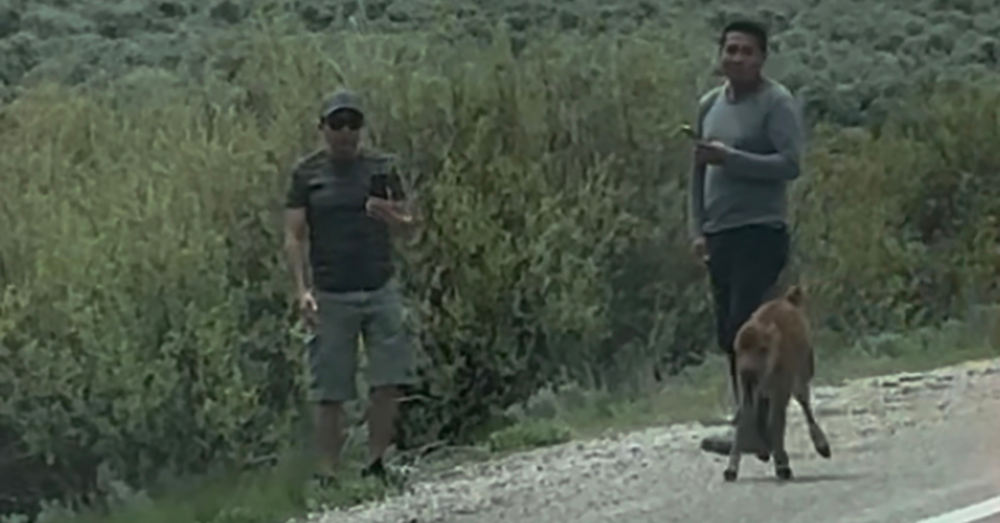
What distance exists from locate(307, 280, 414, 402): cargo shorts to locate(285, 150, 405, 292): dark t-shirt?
0.21 ft

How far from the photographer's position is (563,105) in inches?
846

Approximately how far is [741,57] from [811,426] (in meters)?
1.59

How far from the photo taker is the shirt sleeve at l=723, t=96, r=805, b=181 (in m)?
9.62

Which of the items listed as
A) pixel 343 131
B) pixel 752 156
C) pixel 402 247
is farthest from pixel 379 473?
pixel 402 247

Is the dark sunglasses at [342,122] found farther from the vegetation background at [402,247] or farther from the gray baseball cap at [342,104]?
the vegetation background at [402,247]

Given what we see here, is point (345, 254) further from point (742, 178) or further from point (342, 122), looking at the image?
point (742, 178)

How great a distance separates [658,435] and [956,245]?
18.0m

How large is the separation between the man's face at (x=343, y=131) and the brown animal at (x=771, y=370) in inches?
74.6

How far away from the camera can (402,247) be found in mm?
17359

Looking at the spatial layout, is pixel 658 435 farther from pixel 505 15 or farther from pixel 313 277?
pixel 505 15

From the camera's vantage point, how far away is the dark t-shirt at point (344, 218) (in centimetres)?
1027

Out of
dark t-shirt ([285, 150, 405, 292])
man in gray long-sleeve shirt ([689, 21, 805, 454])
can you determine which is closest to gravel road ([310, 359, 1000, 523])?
man in gray long-sleeve shirt ([689, 21, 805, 454])

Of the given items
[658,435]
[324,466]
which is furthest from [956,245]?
[324,466]

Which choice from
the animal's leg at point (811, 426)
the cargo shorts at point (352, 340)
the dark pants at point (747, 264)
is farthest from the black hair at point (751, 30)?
the cargo shorts at point (352, 340)
